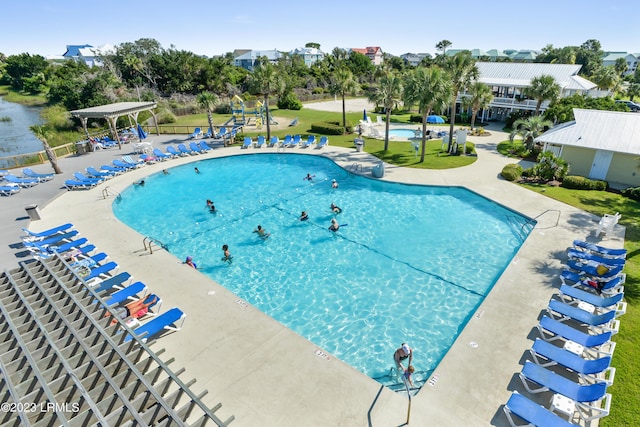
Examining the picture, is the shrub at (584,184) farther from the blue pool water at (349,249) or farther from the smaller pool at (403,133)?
the smaller pool at (403,133)

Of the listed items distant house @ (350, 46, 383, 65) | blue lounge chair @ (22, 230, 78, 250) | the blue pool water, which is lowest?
the blue pool water

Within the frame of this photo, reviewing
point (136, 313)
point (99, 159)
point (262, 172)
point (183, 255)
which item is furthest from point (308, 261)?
point (99, 159)

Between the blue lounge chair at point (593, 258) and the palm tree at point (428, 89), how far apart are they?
1489cm

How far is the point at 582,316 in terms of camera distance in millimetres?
11367

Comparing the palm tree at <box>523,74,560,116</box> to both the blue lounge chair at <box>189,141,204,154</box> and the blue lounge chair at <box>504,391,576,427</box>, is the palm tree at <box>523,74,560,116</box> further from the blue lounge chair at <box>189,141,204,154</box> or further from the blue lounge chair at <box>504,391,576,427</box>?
the blue lounge chair at <box>504,391,576,427</box>

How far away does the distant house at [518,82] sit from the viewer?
4300cm

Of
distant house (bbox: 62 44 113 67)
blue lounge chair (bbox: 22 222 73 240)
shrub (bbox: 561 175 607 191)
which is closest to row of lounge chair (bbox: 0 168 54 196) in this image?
blue lounge chair (bbox: 22 222 73 240)

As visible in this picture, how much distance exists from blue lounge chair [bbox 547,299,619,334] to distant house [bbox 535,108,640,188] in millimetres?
17893

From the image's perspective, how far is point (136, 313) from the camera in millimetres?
12055

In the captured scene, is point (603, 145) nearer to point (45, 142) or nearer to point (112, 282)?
point (112, 282)

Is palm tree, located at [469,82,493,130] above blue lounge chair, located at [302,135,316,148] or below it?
above

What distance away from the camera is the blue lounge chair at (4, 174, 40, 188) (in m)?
25.3

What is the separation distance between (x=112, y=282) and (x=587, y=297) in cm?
1880

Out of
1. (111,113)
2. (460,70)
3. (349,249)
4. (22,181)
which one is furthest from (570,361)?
(111,113)
